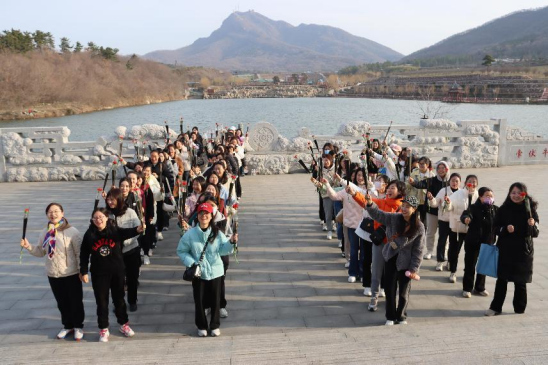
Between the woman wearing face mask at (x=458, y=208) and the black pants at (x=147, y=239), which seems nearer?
the woman wearing face mask at (x=458, y=208)

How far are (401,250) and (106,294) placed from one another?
9.20 ft

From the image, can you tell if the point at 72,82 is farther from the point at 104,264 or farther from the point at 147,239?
the point at 104,264

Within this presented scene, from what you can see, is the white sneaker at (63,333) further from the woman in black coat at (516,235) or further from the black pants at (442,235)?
the black pants at (442,235)

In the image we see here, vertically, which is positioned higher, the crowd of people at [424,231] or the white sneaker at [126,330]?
the crowd of people at [424,231]

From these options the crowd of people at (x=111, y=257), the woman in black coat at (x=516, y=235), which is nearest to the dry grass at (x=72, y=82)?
the crowd of people at (x=111, y=257)

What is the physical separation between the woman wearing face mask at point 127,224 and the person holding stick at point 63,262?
0.54 meters

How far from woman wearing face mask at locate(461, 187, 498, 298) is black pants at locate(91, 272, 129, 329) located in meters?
3.70

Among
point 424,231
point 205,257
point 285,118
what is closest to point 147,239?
point 205,257

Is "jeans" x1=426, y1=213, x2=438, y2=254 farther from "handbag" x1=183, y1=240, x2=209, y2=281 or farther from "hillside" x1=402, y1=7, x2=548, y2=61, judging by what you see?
"hillside" x1=402, y1=7, x2=548, y2=61

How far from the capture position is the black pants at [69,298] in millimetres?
4160

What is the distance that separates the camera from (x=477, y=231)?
4949 millimetres

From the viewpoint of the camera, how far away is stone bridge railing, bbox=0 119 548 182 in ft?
39.2

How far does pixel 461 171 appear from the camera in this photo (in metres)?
13.0

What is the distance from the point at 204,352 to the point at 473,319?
8.43 ft
